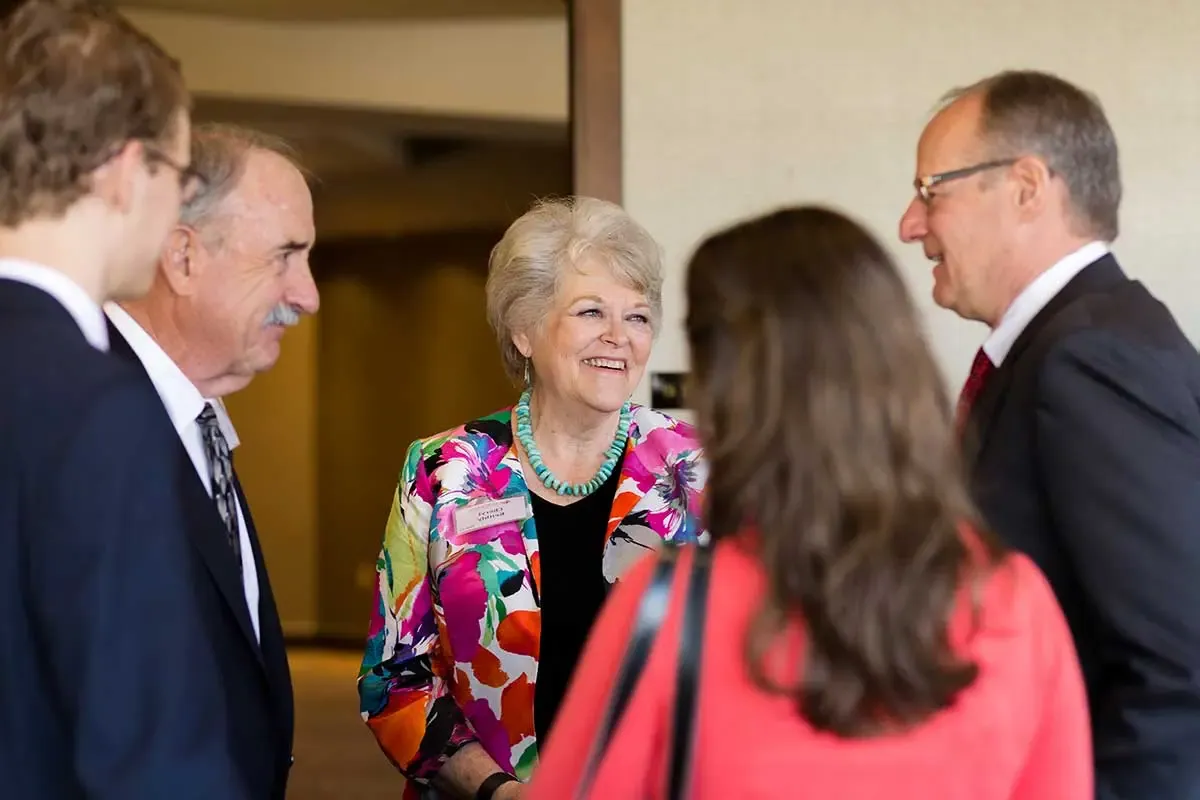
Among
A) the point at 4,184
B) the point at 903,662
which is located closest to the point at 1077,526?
the point at 903,662

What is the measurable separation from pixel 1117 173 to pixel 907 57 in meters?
1.74

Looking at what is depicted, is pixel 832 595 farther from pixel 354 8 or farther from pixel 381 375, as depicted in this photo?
pixel 381 375

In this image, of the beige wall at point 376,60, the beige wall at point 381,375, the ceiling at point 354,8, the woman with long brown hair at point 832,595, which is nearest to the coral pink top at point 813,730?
the woman with long brown hair at point 832,595

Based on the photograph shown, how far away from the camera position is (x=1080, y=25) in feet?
10.3

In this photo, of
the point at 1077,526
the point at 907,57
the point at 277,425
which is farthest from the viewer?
the point at 277,425

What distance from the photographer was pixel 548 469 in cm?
214

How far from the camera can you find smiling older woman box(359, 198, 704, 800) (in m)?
1.98

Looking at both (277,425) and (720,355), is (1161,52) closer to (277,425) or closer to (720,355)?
(720,355)

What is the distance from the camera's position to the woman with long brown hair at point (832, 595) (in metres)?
1.00

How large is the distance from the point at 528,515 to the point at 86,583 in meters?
1.04

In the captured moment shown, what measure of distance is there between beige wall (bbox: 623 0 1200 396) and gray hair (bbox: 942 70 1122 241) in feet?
5.30

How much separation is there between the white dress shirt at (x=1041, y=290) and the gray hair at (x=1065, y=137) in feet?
0.12

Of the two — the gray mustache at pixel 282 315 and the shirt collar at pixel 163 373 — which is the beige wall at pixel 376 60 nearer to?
the gray mustache at pixel 282 315

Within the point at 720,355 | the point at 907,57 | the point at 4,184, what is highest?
the point at 907,57
